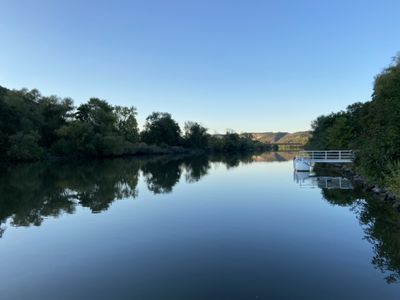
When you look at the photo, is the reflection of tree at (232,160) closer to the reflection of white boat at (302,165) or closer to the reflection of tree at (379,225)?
the reflection of white boat at (302,165)

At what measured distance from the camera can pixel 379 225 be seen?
1056cm

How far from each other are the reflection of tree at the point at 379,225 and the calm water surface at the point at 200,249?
29 millimetres

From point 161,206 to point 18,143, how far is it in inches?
1641

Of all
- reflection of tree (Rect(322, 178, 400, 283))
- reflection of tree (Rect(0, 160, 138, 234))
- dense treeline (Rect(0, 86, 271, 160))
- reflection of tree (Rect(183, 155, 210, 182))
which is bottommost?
reflection of tree (Rect(0, 160, 138, 234))

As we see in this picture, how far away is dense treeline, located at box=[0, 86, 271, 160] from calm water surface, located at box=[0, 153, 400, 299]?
3859cm

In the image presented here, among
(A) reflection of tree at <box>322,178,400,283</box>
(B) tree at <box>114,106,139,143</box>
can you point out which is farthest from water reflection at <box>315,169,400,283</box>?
(B) tree at <box>114,106,139,143</box>

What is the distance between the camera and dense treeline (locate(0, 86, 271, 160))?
4944 centimetres

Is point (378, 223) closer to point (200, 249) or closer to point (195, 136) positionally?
point (200, 249)

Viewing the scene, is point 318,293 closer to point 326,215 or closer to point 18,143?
point 326,215

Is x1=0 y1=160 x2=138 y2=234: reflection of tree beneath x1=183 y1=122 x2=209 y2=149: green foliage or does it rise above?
beneath

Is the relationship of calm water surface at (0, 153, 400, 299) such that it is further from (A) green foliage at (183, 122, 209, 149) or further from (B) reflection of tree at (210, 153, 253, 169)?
(A) green foliage at (183, 122, 209, 149)

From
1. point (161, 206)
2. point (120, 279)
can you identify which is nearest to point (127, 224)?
point (161, 206)

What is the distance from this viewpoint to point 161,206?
14586 mm

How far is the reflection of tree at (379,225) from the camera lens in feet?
Answer: 23.9
